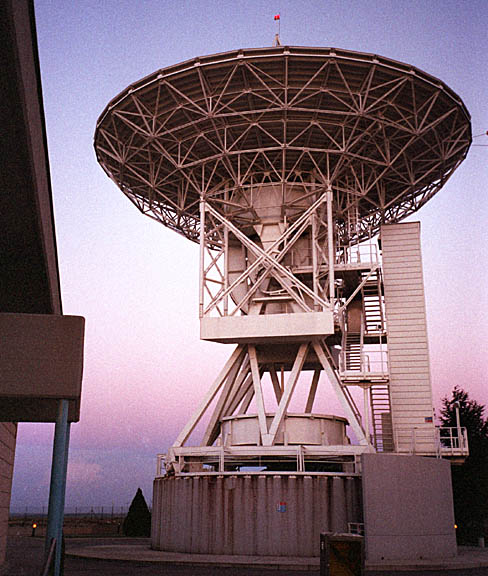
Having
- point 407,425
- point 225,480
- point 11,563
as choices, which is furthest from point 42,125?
point 407,425

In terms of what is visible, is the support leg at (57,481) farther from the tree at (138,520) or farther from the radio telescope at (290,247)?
the tree at (138,520)

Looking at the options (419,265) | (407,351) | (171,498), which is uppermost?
(419,265)

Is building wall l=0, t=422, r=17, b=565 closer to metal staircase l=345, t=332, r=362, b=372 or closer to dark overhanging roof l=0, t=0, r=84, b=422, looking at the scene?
dark overhanging roof l=0, t=0, r=84, b=422

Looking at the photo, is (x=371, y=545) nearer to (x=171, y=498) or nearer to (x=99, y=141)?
(x=171, y=498)

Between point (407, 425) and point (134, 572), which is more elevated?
point (407, 425)

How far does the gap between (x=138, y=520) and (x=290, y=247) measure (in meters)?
20.7

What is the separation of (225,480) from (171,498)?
2558mm

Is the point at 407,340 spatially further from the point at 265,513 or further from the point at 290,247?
the point at 265,513

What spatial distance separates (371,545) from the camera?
22.2m

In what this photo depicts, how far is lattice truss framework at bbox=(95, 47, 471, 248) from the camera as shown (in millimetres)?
24594

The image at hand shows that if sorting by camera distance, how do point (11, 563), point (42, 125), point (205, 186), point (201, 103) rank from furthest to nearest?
point (205, 186)
point (201, 103)
point (11, 563)
point (42, 125)

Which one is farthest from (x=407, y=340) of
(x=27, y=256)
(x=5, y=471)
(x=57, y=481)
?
(x=57, y=481)

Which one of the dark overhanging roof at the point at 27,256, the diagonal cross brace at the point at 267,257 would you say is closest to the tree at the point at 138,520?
the diagonal cross brace at the point at 267,257

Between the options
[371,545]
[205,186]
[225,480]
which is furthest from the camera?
[205,186]
